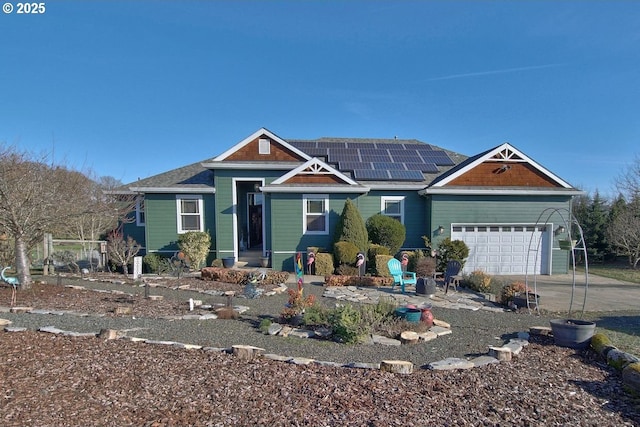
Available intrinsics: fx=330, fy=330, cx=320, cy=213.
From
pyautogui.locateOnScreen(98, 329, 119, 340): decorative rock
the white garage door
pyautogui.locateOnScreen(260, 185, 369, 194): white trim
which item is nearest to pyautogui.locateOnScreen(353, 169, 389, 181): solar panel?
pyautogui.locateOnScreen(260, 185, 369, 194): white trim

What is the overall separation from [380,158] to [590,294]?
9.29 meters

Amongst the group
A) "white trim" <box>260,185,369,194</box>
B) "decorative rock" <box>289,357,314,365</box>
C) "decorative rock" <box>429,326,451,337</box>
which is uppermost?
"white trim" <box>260,185,369,194</box>

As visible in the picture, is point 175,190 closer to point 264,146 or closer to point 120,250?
A: point 120,250

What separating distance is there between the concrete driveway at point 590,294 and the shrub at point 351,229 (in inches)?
212

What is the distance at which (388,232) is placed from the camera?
12523 millimetres

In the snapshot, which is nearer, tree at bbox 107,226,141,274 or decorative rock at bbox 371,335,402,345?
decorative rock at bbox 371,335,402,345

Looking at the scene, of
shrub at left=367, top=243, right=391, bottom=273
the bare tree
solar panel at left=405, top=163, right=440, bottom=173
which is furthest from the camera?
solar panel at left=405, top=163, right=440, bottom=173

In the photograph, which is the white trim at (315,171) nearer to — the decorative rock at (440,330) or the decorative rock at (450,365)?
the decorative rock at (440,330)

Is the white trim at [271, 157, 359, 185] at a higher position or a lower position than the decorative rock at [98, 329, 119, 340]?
higher

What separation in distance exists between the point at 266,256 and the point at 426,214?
22.3 ft

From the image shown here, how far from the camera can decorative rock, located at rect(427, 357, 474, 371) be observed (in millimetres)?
4301

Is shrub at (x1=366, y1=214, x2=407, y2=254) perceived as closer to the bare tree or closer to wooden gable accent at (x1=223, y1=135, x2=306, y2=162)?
wooden gable accent at (x1=223, y1=135, x2=306, y2=162)

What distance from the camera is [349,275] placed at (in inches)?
439

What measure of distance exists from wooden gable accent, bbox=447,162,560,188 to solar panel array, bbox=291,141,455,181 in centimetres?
201
